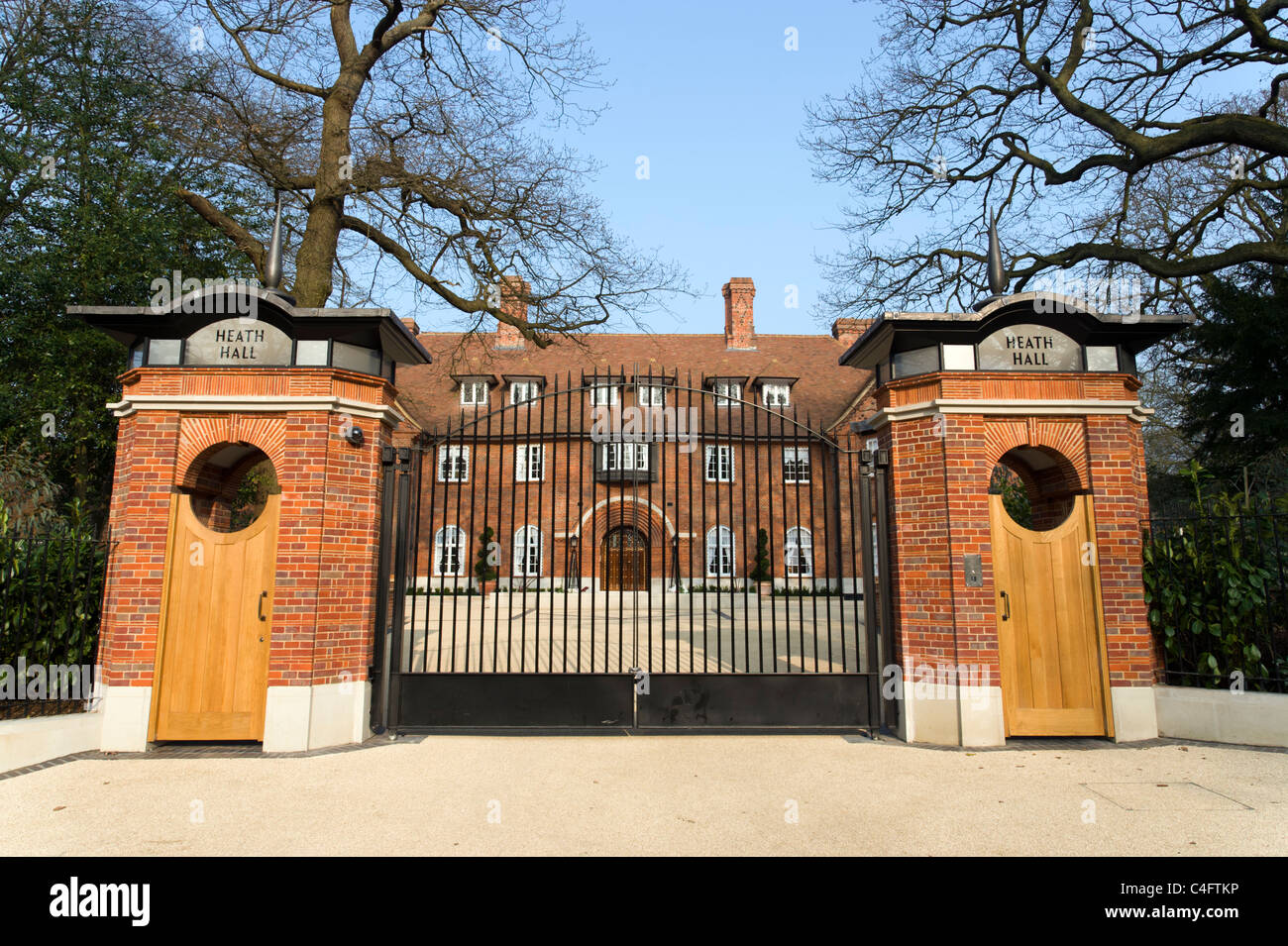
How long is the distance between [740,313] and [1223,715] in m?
25.1

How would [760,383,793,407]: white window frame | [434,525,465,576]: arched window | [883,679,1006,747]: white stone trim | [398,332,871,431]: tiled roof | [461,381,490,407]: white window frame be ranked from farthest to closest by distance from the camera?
[461,381,490,407]: white window frame, [760,383,793,407]: white window frame, [398,332,871,431]: tiled roof, [434,525,465,576]: arched window, [883,679,1006,747]: white stone trim

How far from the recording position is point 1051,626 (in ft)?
22.6

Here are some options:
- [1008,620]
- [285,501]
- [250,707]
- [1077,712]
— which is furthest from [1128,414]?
[250,707]

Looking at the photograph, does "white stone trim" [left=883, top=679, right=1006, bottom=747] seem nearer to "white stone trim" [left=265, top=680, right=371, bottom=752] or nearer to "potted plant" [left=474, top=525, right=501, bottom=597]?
"potted plant" [left=474, top=525, right=501, bottom=597]

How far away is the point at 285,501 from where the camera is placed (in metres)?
6.72

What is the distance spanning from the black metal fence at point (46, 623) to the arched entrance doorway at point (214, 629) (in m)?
1.02

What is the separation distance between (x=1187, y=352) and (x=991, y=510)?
546 inches

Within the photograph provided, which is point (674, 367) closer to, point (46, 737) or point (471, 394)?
point (471, 394)

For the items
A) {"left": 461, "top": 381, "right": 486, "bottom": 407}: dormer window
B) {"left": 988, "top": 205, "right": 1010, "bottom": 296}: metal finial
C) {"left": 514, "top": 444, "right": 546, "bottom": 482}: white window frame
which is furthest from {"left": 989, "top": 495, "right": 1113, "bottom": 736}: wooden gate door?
{"left": 461, "top": 381, "right": 486, "bottom": 407}: dormer window

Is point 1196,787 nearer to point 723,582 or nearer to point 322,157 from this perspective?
point 322,157

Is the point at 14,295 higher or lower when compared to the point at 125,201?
lower

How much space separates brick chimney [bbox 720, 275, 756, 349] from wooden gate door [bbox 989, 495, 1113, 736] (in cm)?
2369

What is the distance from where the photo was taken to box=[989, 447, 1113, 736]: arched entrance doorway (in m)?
6.79

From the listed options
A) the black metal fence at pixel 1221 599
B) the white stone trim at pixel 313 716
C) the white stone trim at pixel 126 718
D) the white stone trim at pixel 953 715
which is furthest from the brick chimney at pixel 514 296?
the black metal fence at pixel 1221 599
